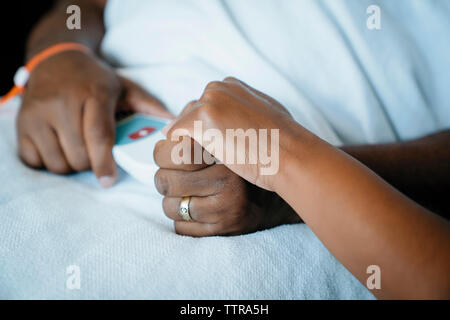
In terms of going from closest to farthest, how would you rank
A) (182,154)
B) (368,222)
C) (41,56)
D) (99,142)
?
(368,222) → (182,154) → (99,142) → (41,56)

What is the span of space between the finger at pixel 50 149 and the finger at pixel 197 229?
26 cm

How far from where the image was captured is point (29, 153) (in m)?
0.60

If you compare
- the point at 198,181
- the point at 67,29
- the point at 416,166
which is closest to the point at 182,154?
the point at 198,181

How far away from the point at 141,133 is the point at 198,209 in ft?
0.69

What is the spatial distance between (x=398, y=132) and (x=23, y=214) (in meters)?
0.66

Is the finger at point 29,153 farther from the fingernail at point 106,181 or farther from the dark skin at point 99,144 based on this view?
the fingernail at point 106,181

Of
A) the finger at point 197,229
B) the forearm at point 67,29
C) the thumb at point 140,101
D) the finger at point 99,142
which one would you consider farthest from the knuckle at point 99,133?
the forearm at point 67,29

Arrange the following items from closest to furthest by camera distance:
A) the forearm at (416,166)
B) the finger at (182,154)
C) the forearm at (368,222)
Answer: the forearm at (368,222) < the finger at (182,154) < the forearm at (416,166)

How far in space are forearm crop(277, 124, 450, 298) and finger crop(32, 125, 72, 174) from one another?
16.3 inches

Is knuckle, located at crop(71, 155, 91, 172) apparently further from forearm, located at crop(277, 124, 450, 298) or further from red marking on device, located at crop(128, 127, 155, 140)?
forearm, located at crop(277, 124, 450, 298)

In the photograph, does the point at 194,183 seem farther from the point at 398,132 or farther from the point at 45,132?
the point at 398,132

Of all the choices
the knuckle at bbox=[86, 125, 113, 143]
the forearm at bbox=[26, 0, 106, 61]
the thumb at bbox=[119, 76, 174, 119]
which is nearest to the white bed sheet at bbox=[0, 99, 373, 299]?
the knuckle at bbox=[86, 125, 113, 143]

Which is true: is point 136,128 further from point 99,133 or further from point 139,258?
point 139,258

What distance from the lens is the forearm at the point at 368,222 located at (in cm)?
33
